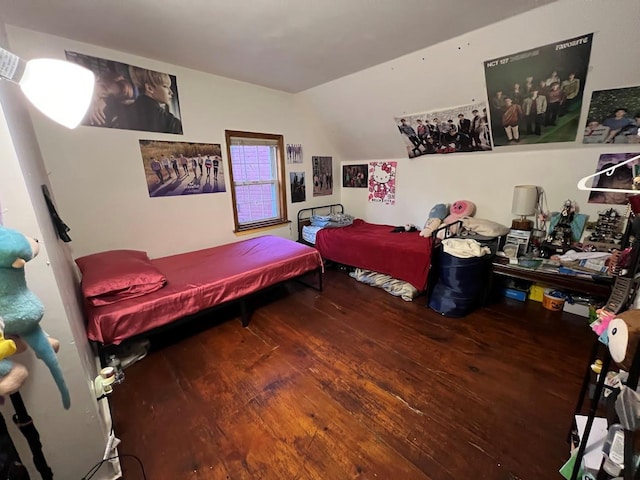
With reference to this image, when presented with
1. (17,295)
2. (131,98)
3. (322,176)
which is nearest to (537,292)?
(322,176)

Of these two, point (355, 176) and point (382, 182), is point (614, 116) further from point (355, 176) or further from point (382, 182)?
point (355, 176)

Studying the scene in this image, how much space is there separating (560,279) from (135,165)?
13.3ft

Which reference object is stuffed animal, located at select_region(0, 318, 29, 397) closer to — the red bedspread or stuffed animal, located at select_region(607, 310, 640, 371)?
stuffed animal, located at select_region(607, 310, 640, 371)

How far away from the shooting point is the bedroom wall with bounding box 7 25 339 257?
2236mm

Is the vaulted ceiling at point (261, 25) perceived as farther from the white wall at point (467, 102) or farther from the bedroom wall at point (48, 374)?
the bedroom wall at point (48, 374)

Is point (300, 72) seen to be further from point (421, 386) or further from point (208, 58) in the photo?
point (421, 386)

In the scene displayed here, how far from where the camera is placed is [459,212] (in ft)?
10.7

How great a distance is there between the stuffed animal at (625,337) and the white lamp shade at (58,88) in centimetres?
172

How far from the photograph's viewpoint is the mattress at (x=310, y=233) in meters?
3.93

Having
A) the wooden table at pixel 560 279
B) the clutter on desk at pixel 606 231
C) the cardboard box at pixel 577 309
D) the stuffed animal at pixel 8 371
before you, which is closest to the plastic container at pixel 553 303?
the cardboard box at pixel 577 309

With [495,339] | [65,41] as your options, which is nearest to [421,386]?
[495,339]

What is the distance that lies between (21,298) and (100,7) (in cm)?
202

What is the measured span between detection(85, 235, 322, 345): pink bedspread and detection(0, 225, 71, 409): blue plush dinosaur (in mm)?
1218

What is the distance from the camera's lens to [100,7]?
5.68ft
